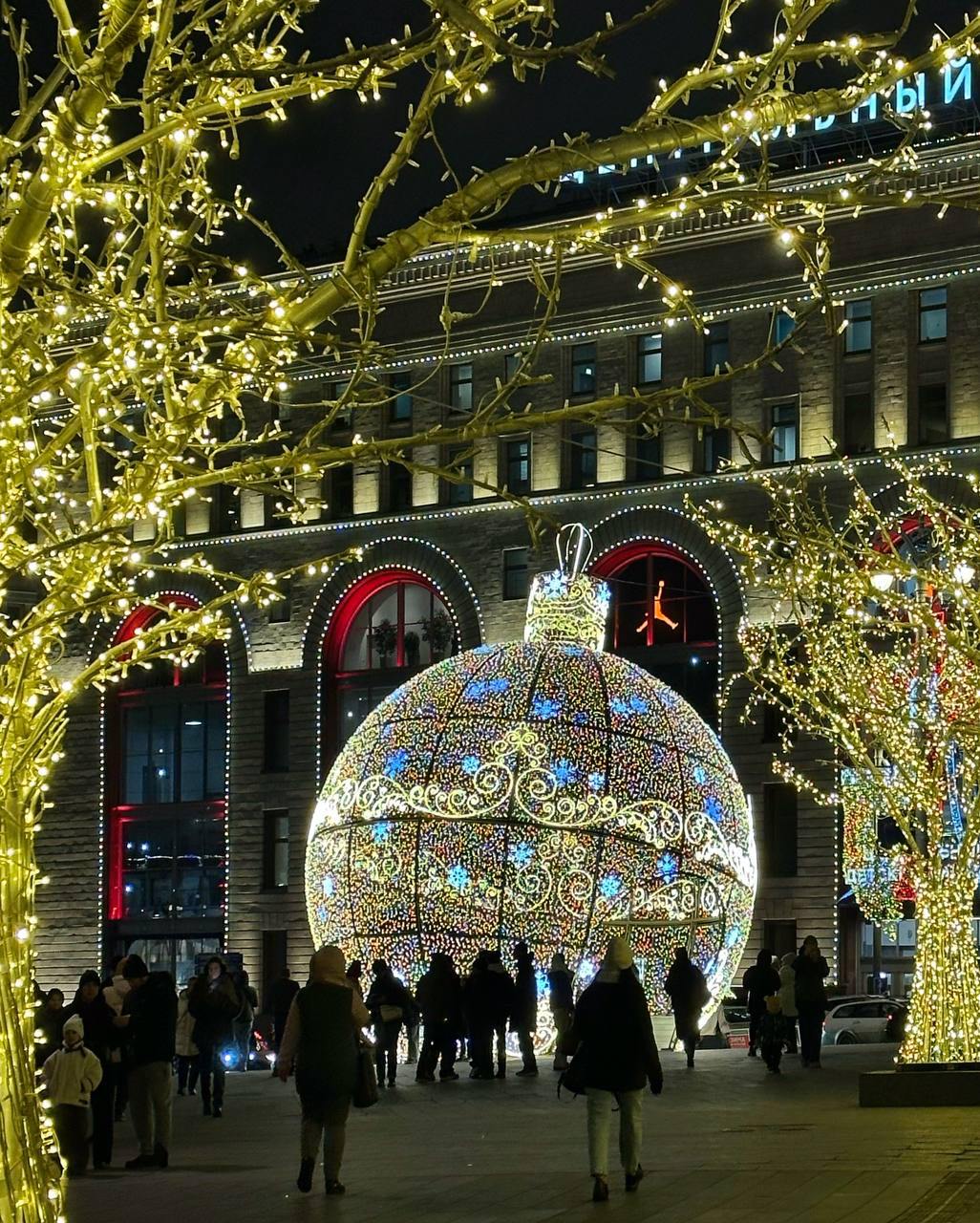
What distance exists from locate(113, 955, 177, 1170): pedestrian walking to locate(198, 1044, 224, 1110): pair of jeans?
531cm

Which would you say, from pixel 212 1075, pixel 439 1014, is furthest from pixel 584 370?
pixel 212 1075

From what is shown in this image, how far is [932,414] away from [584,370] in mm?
8005

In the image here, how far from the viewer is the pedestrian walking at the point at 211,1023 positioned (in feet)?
77.9

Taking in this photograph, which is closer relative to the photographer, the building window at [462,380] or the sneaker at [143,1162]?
the sneaker at [143,1162]

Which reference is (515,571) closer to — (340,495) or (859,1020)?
(340,495)

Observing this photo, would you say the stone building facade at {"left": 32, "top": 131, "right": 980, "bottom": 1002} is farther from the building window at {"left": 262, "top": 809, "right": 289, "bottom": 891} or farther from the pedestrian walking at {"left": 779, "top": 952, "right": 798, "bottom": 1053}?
the pedestrian walking at {"left": 779, "top": 952, "right": 798, "bottom": 1053}

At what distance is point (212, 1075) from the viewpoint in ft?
77.8

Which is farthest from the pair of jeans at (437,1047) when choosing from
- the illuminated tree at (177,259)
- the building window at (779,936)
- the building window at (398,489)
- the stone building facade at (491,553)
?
the building window at (398,489)

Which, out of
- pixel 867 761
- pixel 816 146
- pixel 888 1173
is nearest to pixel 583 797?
pixel 867 761

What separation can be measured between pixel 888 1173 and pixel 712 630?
111ft

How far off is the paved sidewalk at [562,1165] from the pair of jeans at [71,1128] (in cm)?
28

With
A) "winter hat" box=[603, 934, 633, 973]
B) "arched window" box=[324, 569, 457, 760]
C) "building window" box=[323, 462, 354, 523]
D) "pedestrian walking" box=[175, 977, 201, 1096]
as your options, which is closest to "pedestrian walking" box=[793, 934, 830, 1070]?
"pedestrian walking" box=[175, 977, 201, 1096]

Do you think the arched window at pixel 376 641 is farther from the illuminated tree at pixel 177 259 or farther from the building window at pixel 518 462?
the illuminated tree at pixel 177 259

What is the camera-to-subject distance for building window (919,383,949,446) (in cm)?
4625
